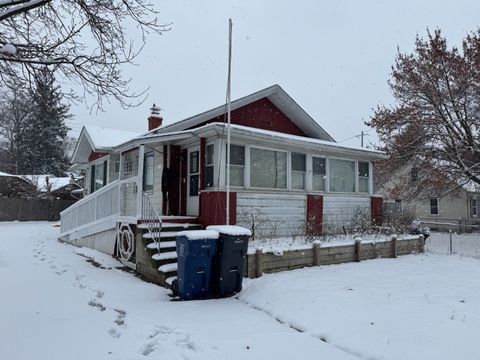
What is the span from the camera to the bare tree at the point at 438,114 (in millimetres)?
17578

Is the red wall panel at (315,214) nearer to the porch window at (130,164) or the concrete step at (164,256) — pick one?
the concrete step at (164,256)

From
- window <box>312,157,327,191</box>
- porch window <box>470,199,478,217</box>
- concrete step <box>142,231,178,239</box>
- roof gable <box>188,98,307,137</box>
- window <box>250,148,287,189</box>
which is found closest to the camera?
concrete step <box>142,231,178,239</box>

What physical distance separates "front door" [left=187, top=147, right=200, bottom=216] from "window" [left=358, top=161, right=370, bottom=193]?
6.41m

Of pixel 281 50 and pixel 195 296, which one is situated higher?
pixel 281 50

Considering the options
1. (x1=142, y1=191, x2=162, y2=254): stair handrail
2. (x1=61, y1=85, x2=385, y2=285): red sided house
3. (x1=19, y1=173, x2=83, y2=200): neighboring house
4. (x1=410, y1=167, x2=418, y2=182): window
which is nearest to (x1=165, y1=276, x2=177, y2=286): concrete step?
(x1=61, y1=85, x2=385, y2=285): red sided house

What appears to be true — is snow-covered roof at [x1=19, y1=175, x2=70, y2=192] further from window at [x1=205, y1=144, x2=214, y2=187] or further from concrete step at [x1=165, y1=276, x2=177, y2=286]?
concrete step at [x1=165, y1=276, x2=177, y2=286]

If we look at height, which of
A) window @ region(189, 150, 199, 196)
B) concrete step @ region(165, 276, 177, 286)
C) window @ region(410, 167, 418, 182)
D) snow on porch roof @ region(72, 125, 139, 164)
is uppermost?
snow on porch roof @ region(72, 125, 139, 164)

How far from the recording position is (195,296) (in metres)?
6.52

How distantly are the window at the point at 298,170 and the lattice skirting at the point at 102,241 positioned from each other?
18.5 ft

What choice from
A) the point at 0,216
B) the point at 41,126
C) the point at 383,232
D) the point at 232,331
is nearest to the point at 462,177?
the point at 383,232

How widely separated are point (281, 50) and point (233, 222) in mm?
21860

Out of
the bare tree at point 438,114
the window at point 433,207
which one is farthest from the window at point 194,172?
the window at point 433,207

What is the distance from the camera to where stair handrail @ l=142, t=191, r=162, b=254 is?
26.7ft

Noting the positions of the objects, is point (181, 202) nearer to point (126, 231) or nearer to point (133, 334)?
point (126, 231)
